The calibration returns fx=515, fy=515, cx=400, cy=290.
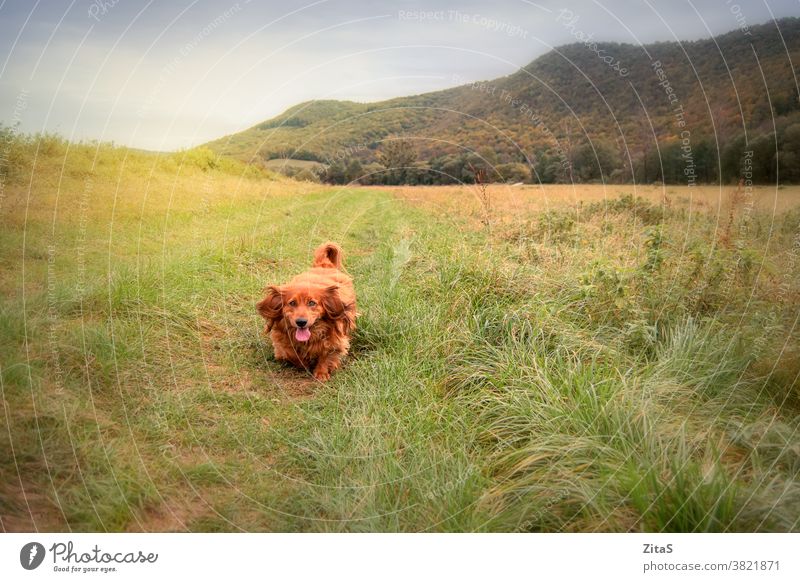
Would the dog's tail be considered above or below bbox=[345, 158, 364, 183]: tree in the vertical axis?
below

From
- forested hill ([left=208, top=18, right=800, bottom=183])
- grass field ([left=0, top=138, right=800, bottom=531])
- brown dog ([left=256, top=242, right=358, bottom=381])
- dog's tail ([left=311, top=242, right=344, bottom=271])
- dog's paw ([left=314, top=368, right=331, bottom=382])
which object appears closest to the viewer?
grass field ([left=0, top=138, right=800, bottom=531])

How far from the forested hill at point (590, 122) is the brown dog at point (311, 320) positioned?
206 centimetres

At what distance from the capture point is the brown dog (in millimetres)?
4898

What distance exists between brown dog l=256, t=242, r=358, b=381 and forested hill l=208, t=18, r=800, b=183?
2058mm

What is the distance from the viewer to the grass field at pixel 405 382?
3188 millimetres

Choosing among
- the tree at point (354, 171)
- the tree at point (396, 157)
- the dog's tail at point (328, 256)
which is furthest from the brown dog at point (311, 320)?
the tree at point (396, 157)

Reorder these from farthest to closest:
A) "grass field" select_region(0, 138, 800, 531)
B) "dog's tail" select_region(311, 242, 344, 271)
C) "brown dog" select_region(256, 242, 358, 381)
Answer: "dog's tail" select_region(311, 242, 344, 271), "brown dog" select_region(256, 242, 358, 381), "grass field" select_region(0, 138, 800, 531)

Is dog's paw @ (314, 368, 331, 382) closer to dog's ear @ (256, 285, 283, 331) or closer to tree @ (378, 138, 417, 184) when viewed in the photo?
dog's ear @ (256, 285, 283, 331)

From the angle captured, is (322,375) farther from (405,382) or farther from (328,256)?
(328,256)

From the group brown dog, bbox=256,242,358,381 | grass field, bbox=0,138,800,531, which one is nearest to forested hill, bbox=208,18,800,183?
grass field, bbox=0,138,800,531

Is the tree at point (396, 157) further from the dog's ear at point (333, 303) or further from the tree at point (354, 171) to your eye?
the dog's ear at point (333, 303)

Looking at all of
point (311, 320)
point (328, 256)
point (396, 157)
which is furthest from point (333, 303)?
point (396, 157)

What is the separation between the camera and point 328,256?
6.44m

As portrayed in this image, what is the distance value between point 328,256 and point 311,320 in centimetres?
179
